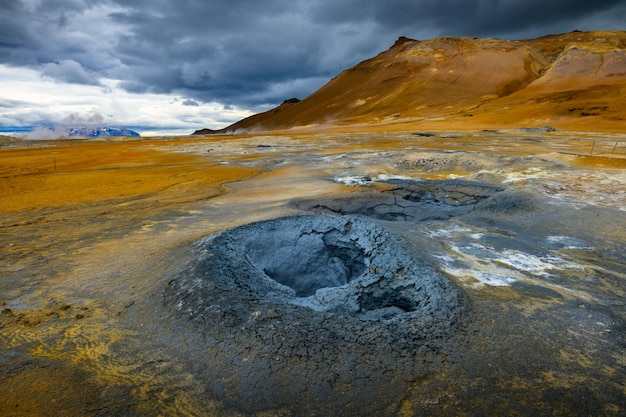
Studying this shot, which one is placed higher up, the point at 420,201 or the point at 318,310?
the point at 420,201

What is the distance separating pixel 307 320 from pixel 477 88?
77103mm

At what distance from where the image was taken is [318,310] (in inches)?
155

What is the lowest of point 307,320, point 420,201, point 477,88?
point 307,320

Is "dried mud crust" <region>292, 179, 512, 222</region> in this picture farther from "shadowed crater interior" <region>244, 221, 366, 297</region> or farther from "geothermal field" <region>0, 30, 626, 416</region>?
"shadowed crater interior" <region>244, 221, 366, 297</region>

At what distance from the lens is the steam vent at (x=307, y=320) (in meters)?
2.87

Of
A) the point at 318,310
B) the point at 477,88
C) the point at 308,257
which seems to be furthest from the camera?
the point at 477,88

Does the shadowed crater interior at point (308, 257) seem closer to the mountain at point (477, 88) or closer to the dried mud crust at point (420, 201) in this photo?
the dried mud crust at point (420, 201)

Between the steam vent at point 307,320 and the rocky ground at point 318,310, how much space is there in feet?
0.06

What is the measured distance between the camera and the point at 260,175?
14133 mm

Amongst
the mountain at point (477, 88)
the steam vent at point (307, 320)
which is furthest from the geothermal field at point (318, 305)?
the mountain at point (477, 88)

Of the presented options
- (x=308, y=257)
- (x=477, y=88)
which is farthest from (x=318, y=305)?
(x=477, y=88)

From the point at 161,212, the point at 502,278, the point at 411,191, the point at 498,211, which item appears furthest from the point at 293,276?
the point at 411,191

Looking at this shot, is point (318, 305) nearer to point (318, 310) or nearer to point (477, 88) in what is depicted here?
point (318, 310)

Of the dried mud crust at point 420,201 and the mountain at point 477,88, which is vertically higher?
the mountain at point 477,88
